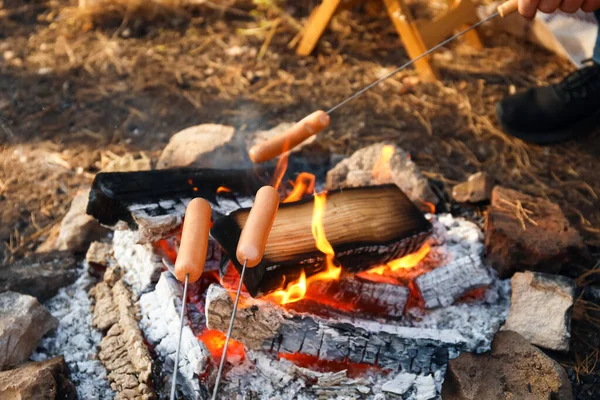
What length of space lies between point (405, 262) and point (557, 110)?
180 cm

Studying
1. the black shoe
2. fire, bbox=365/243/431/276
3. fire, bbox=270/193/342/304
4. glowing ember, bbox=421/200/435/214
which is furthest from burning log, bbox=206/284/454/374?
the black shoe

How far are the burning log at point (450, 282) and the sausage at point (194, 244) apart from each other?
1.11m

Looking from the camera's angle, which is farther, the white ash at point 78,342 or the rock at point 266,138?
the rock at point 266,138

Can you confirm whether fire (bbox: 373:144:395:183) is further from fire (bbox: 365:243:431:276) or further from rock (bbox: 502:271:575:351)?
rock (bbox: 502:271:575:351)

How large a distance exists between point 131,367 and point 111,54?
3.21m

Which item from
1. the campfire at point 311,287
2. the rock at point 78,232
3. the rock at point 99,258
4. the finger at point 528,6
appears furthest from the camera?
the rock at point 78,232

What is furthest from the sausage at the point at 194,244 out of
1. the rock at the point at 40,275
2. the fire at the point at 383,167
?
the fire at the point at 383,167

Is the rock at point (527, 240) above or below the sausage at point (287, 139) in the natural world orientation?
below

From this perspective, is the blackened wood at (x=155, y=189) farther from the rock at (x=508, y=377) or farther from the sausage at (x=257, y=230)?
the rock at (x=508, y=377)

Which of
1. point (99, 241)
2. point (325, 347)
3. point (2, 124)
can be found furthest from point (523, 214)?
point (2, 124)

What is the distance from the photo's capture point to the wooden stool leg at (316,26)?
14.8 ft

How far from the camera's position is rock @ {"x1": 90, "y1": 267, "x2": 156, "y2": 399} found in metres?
2.23

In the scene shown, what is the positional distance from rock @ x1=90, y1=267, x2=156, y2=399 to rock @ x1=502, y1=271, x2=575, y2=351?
1554 millimetres

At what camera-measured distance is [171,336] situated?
2340mm
